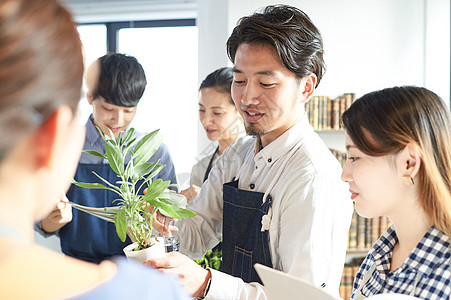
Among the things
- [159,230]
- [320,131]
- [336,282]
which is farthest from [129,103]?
[320,131]

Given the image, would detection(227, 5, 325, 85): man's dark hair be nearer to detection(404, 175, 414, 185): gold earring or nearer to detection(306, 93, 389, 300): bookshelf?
detection(404, 175, 414, 185): gold earring

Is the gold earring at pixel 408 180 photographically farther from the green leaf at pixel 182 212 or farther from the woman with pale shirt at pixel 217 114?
the woman with pale shirt at pixel 217 114

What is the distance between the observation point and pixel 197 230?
175 centimetres

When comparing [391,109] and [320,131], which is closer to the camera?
[391,109]

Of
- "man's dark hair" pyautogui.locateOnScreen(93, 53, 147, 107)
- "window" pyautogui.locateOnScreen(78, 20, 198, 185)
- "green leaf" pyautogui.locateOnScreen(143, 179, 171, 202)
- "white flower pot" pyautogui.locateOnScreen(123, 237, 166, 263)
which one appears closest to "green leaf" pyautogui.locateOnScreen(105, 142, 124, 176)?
"green leaf" pyautogui.locateOnScreen(143, 179, 171, 202)

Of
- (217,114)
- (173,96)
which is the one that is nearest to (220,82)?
(217,114)

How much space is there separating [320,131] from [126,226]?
319 cm

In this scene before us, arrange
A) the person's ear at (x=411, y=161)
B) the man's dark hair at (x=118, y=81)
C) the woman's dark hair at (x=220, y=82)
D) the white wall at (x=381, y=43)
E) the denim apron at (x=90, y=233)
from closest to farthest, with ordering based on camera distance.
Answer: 1. the person's ear at (x=411, y=161)
2. the denim apron at (x=90, y=233)
3. the man's dark hair at (x=118, y=81)
4. the woman's dark hair at (x=220, y=82)
5. the white wall at (x=381, y=43)

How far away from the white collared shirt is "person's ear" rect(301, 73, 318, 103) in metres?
0.09

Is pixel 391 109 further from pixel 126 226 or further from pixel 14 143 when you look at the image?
pixel 14 143

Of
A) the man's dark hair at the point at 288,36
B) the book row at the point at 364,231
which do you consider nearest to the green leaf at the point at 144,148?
the man's dark hair at the point at 288,36

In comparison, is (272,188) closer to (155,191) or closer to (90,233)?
(155,191)

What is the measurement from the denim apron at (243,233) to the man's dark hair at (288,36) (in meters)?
0.42

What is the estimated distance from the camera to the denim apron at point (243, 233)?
1.52 metres
